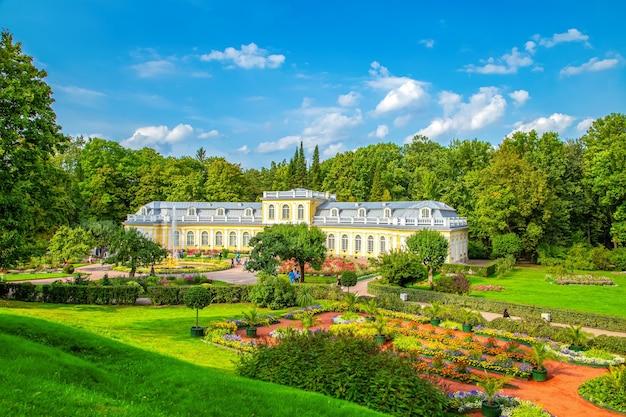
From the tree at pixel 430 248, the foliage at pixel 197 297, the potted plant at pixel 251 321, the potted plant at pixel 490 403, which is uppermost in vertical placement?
the tree at pixel 430 248

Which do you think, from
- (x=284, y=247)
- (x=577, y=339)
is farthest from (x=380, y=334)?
(x=284, y=247)

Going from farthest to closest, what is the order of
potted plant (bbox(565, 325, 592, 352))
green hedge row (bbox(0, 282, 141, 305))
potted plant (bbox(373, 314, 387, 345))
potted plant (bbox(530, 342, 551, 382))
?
1. green hedge row (bbox(0, 282, 141, 305))
2. potted plant (bbox(373, 314, 387, 345))
3. potted plant (bbox(565, 325, 592, 352))
4. potted plant (bbox(530, 342, 551, 382))

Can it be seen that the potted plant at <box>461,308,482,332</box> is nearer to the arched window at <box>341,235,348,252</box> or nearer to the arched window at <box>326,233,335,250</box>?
the arched window at <box>341,235,348,252</box>

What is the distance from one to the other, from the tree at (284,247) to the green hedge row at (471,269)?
1280 centimetres

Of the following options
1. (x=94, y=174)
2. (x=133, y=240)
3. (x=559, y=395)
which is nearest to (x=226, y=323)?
(x=559, y=395)

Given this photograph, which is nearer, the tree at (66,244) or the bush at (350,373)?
the bush at (350,373)

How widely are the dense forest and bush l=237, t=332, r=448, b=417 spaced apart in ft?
43.5

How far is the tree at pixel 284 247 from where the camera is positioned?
95.8ft

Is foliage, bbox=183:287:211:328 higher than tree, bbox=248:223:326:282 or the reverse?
the reverse

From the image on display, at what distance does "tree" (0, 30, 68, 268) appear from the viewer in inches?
733

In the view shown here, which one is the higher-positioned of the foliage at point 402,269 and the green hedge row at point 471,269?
the foliage at point 402,269

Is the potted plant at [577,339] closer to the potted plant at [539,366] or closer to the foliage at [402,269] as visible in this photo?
the potted plant at [539,366]

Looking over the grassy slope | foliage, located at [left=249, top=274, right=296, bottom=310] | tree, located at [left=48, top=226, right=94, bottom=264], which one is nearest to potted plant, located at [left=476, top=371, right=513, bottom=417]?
the grassy slope

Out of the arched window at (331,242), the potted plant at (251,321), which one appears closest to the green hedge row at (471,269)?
the arched window at (331,242)
